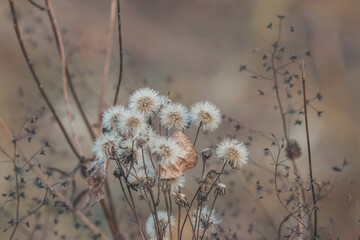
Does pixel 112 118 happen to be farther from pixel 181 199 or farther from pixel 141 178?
pixel 181 199

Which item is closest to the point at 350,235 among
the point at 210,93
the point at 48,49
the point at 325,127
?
the point at 325,127

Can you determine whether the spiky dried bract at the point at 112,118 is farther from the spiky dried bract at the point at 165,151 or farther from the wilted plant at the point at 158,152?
the spiky dried bract at the point at 165,151

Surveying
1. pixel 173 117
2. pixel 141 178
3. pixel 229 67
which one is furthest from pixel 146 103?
pixel 229 67

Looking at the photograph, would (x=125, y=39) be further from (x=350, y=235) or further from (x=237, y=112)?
(x=350, y=235)

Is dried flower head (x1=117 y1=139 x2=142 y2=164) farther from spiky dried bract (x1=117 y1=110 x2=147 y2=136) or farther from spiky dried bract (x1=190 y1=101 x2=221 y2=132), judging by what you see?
spiky dried bract (x1=190 y1=101 x2=221 y2=132)

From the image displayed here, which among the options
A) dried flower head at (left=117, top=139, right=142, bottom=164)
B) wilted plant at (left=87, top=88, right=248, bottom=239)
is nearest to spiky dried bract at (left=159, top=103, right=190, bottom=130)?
wilted plant at (left=87, top=88, right=248, bottom=239)
